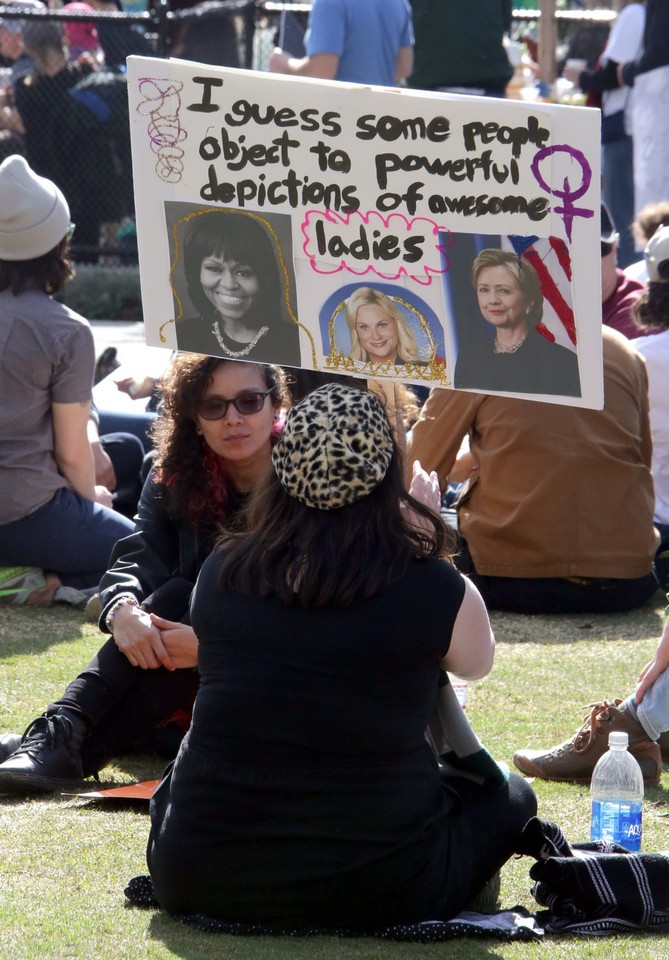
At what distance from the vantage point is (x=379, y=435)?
2879 mm

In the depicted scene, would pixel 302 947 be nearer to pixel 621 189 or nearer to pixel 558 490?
pixel 558 490

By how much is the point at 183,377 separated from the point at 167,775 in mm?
1443

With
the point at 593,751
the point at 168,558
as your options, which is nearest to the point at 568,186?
the point at 593,751

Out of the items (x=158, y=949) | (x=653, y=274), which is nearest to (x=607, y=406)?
(x=653, y=274)

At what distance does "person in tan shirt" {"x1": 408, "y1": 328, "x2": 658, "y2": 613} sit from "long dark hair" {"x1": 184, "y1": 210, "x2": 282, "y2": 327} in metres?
2.34

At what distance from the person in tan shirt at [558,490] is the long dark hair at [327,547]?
2.95 metres

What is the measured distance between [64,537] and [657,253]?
255 centimetres

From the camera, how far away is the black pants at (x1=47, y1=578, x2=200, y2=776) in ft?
13.6

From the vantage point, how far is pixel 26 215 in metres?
5.66

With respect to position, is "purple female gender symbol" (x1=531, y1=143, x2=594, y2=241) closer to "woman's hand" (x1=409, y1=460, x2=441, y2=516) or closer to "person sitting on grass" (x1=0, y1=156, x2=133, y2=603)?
"woman's hand" (x1=409, y1=460, x2=441, y2=516)

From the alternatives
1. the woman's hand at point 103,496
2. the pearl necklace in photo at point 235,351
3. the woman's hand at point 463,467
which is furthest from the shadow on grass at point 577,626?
the pearl necklace in photo at point 235,351

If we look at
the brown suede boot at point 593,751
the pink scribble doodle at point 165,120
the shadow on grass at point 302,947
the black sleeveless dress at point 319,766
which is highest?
the pink scribble doodle at point 165,120

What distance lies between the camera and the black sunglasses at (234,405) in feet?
14.0

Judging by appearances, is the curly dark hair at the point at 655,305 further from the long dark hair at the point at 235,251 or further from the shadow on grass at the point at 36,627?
the long dark hair at the point at 235,251
